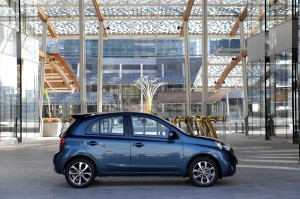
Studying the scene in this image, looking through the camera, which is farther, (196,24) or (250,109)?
(196,24)

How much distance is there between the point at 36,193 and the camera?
9.79 m

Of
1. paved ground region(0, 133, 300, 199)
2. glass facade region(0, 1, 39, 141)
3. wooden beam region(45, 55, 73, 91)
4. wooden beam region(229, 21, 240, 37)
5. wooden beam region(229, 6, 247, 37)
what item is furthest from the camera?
wooden beam region(229, 21, 240, 37)

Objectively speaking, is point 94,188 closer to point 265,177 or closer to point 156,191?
point 156,191

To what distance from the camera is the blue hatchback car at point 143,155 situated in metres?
10.2

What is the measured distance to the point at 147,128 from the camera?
10477mm

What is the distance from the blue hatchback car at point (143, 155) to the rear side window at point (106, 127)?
0.05 meters

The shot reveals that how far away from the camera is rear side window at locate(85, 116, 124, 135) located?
412 inches

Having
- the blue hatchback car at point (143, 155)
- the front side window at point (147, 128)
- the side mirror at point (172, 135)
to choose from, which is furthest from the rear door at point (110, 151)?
the side mirror at point (172, 135)

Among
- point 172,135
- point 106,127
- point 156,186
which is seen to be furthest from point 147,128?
point 156,186

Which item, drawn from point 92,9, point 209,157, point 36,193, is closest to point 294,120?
point 209,157

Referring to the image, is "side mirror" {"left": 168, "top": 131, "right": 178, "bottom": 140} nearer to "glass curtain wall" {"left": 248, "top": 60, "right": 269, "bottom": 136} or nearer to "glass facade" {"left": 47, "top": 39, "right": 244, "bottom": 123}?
"glass curtain wall" {"left": 248, "top": 60, "right": 269, "bottom": 136}

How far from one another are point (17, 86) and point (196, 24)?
2001 centimetres

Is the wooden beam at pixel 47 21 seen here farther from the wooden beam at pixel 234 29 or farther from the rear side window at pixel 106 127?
the rear side window at pixel 106 127

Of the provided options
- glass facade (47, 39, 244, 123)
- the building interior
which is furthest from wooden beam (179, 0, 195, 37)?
glass facade (47, 39, 244, 123)
